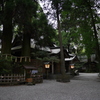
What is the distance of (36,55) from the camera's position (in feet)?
45.7

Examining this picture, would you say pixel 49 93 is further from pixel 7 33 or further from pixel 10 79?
pixel 7 33

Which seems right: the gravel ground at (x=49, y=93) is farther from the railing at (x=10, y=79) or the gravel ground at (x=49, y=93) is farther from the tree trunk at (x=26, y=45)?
the tree trunk at (x=26, y=45)

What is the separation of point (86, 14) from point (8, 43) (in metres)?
10.2

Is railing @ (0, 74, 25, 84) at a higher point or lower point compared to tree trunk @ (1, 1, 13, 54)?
lower

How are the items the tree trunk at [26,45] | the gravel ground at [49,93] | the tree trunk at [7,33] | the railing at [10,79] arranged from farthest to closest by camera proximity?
the tree trunk at [26,45] → the tree trunk at [7,33] → the railing at [10,79] → the gravel ground at [49,93]

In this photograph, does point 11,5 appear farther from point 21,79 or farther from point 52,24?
point 21,79

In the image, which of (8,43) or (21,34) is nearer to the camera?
(8,43)

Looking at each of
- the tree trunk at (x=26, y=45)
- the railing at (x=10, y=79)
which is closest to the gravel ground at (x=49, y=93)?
the railing at (x=10, y=79)

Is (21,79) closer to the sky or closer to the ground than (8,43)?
closer to the ground

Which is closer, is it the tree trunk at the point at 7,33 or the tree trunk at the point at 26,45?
the tree trunk at the point at 7,33

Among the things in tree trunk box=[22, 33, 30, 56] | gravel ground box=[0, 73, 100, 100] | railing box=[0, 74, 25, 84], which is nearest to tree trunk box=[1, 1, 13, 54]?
tree trunk box=[22, 33, 30, 56]

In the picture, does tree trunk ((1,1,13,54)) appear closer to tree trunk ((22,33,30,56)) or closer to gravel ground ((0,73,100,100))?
tree trunk ((22,33,30,56))

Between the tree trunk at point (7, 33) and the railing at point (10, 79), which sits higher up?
the tree trunk at point (7, 33)

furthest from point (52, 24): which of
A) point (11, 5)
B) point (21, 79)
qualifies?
point (21, 79)
